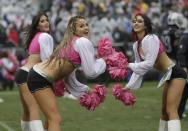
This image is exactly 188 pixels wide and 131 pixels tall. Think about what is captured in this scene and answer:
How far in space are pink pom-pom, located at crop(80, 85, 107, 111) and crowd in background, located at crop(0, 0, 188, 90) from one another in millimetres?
14399

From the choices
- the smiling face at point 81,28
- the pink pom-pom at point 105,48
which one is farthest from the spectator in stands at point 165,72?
the smiling face at point 81,28

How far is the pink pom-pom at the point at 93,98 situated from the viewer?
10306 mm

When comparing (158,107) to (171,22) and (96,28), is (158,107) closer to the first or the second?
(171,22)

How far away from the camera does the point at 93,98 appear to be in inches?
406

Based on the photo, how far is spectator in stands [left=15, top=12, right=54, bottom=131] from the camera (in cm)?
1119

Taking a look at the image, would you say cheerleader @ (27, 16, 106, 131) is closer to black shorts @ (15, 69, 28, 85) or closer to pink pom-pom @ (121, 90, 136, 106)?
→ pink pom-pom @ (121, 90, 136, 106)

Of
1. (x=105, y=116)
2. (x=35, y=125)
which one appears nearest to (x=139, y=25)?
(x=35, y=125)

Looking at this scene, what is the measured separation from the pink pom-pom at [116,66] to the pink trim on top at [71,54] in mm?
609

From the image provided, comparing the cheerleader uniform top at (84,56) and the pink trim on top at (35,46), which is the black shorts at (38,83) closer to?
the cheerleader uniform top at (84,56)

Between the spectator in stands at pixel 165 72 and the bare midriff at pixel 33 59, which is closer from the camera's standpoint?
the spectator in stands at pixel 165 72

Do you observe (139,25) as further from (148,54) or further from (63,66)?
(63,66)

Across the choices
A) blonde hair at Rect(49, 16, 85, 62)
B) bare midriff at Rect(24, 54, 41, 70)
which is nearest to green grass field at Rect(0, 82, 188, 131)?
bare midriff at Rect(24, 54, 41, 70)

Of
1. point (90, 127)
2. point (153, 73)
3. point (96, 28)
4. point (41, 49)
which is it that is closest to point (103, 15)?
point (96, 28)

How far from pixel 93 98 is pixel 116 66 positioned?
0.55 meters
